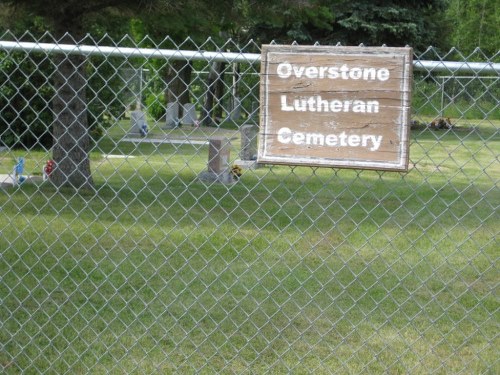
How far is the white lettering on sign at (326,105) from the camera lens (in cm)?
330

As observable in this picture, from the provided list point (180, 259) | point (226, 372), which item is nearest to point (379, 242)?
point (180, 259)

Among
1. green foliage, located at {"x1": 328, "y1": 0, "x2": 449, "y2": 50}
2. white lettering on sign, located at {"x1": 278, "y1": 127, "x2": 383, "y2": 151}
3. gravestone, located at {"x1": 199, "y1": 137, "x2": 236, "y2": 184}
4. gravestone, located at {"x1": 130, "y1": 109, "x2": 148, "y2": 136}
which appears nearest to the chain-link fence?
white lettering on sign, located at {"x1": 278, "y1": 127, "x2": 383, "y2": 151}

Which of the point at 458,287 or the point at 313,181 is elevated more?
the point at 458,287

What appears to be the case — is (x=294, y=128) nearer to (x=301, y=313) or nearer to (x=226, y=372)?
(x=226, y=372)

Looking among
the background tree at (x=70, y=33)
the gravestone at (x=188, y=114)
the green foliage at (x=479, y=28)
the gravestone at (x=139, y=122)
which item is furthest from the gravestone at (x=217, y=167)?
the green foliage at (x=479, y=28)

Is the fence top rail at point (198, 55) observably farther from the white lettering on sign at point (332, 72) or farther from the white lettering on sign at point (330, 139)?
the white lettering on sign at point (330, 139)

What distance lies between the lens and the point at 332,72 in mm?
3326

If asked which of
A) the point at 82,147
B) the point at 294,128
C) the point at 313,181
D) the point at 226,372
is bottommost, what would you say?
the point at 313,181

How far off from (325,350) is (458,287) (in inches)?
83.5

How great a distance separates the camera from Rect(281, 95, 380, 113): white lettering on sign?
3305mm

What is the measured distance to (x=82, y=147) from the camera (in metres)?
10.7

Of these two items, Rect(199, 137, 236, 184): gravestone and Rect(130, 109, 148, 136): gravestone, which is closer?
Rect(199, 137, 236, 184): gravestone

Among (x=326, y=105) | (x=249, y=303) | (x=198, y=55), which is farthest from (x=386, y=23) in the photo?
(x=326, y=105)

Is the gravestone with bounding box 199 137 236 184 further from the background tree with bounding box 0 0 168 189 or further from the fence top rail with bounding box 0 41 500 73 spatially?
the fence top rail with bounding box 0 41 500 73
